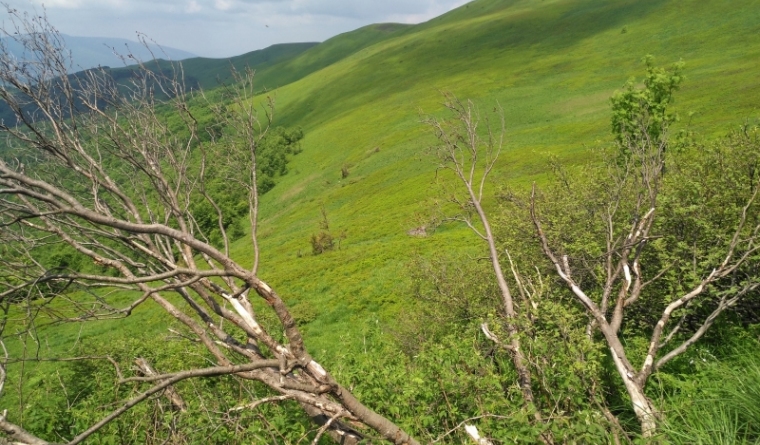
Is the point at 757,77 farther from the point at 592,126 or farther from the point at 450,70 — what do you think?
the point at 450,70

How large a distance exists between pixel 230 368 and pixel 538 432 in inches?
149

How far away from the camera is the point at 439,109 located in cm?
8894

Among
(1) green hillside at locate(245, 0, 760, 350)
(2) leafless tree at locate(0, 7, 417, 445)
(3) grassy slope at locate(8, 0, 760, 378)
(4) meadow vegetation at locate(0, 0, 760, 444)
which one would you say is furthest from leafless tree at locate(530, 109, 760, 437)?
(1) green hillside at locate(245, 0, 760, 350)

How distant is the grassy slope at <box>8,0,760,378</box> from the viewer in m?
36.7

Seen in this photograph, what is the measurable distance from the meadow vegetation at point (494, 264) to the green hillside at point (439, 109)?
0.48 m

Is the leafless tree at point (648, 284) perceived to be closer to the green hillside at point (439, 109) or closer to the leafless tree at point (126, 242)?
the leafless tree at point (126, 242)

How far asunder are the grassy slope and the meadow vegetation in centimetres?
49

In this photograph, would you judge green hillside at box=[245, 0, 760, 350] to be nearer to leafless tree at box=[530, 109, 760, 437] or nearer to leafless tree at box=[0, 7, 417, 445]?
leafless tree at box=[530, 109, 760, 437]

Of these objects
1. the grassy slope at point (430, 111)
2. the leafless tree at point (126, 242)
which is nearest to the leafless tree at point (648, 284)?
the leafless tree at point (126, 242)

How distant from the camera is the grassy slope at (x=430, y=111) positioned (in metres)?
36.7

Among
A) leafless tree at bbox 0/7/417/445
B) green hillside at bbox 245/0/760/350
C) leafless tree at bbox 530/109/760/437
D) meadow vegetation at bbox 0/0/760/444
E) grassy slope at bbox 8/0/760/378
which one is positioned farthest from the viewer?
green hillside at bbox 245/0/760/350

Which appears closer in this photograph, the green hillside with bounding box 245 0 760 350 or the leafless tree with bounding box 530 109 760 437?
the leafless tree with bounding box 530 109 760 437

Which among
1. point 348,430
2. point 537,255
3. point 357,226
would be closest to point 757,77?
point 357,226

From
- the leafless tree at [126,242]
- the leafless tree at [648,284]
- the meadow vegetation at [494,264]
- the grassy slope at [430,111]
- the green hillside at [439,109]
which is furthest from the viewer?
the green hillside at [439,109]
